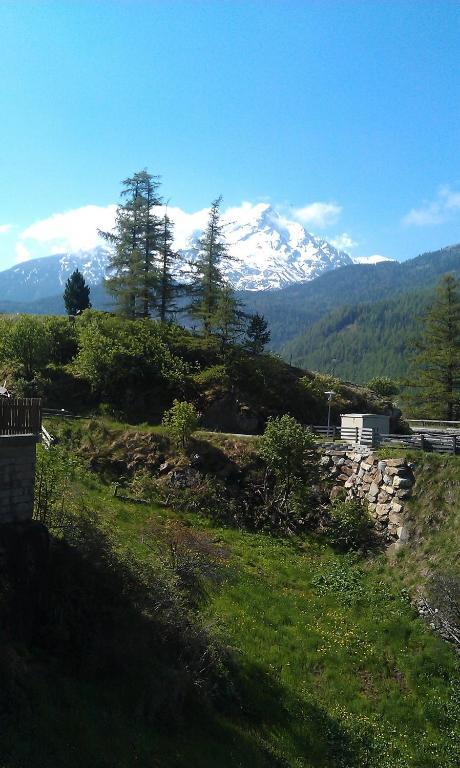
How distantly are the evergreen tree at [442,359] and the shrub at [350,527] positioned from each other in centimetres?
2828

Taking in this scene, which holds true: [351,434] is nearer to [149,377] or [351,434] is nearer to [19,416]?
[149,377]

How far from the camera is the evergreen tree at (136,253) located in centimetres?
4503

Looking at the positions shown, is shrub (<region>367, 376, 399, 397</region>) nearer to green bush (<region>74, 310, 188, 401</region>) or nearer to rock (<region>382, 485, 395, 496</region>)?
green bush (<region>74, 310, 188, 401</region>)

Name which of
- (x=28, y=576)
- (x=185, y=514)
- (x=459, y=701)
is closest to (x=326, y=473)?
(x=185, y=514)

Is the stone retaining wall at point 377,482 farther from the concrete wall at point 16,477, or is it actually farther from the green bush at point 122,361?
the concrete wall at point 16,477

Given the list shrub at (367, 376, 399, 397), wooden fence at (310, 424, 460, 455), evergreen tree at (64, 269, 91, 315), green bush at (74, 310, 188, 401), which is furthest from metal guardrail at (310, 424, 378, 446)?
evergreen tree at (64, 269, 91, 315)

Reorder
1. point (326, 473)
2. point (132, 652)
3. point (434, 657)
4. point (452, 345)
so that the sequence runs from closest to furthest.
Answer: point (132, 652), point (434, 657), point (326, 473), point (452, 345)

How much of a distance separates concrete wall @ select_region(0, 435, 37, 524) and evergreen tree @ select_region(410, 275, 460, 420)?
43.7 meters

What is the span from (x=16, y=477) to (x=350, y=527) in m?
16.2

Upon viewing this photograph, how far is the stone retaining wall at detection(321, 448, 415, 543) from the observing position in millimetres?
24219

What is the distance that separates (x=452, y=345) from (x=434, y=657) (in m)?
38.1

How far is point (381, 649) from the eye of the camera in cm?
1773

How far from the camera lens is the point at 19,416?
13.6m

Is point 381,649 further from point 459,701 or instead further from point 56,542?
point 56,542
